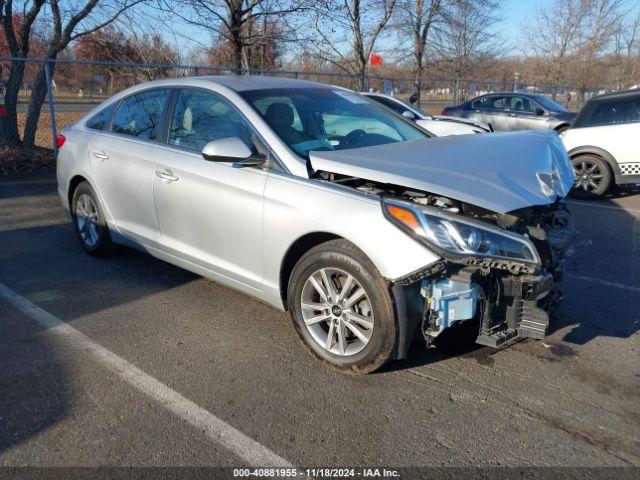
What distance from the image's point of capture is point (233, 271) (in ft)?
12.5

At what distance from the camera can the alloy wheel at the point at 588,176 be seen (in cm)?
853

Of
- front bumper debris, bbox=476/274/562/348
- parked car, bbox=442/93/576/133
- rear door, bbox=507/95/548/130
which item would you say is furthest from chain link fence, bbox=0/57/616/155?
front bumper debris, bbox=476/274/562/348

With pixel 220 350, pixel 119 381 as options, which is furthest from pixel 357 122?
pixel 119 381

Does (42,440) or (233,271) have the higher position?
(233,271)

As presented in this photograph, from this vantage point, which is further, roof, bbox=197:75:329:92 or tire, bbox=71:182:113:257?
tire, bbox=71:182:113:257

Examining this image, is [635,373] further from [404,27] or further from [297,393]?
[404,27]

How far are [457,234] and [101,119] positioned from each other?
152 inches

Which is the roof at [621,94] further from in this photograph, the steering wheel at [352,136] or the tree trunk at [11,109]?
the tree trunk at [11,109]

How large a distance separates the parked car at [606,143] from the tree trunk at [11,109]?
10.00 metres

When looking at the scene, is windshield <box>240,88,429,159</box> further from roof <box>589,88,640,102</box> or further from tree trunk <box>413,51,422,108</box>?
tree trunk <box>413,51,422,108</box>

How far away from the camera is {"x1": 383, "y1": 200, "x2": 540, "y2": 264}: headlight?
2.85 m

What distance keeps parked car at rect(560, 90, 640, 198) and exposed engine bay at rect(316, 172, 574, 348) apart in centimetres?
614

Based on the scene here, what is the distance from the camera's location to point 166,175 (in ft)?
13.8

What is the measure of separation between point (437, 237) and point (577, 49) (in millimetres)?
34727
